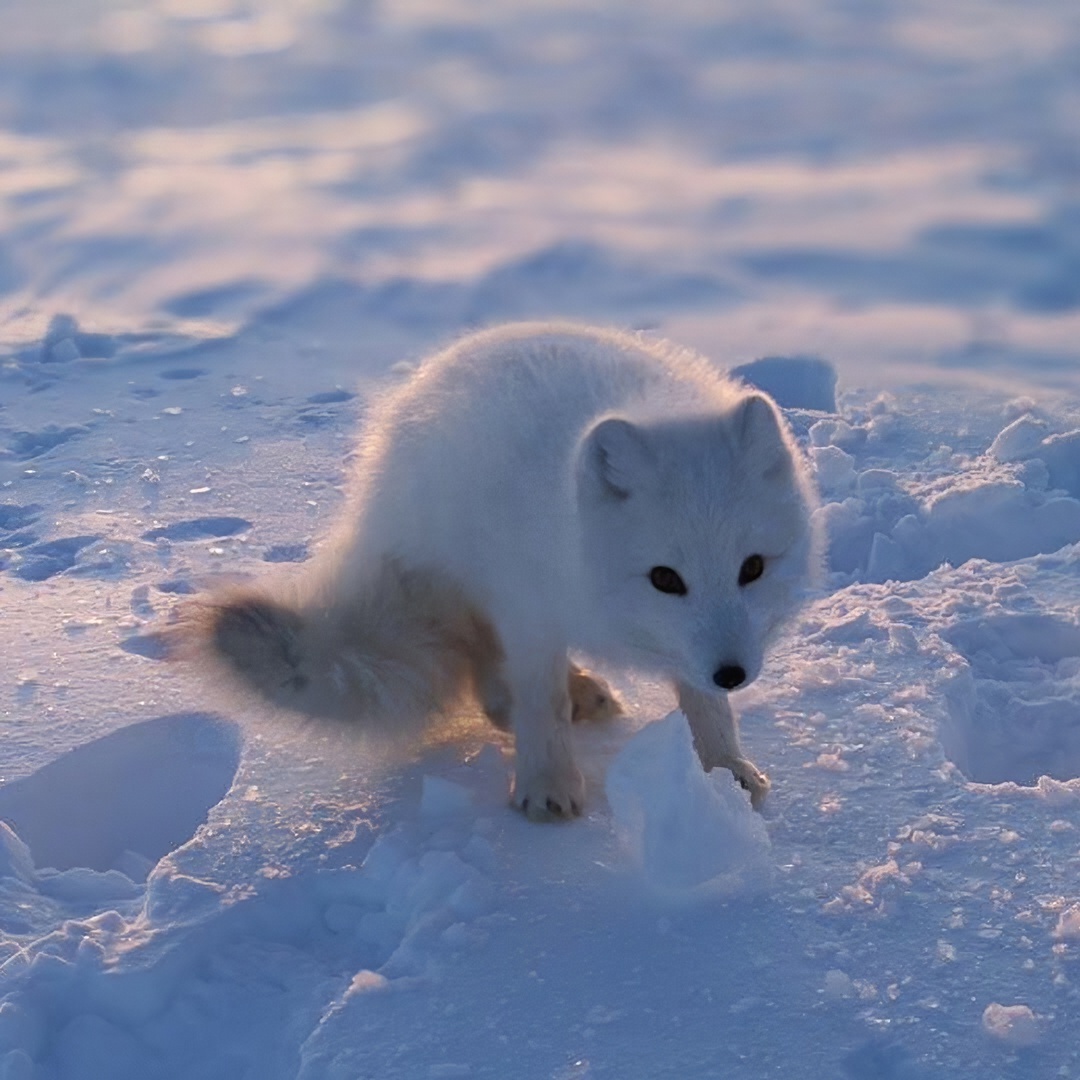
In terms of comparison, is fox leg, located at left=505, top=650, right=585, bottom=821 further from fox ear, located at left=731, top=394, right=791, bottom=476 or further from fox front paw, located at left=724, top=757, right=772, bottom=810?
fox ear, located at left=731, top=394, right=791, bottom=476

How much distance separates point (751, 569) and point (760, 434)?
232 millimetres

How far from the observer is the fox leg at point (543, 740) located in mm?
2717

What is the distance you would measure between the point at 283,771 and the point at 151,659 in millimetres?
605

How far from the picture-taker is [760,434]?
247cm

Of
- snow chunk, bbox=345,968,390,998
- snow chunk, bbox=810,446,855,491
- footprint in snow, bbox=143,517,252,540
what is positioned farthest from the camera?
snow chunk, bbox=810,446,855,491

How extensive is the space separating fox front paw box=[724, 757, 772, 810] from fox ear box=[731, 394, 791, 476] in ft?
1.99

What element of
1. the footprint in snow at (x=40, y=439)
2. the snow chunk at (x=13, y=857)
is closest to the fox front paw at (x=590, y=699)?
the snow chunk at (x=13, y=857)

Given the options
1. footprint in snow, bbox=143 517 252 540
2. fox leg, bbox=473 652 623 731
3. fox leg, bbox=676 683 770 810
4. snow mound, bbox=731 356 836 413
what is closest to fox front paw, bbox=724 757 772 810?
fox leg, bbox=676 683 770 810

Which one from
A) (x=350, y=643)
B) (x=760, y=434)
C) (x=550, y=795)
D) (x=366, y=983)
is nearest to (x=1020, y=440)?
(x=760, y=434)

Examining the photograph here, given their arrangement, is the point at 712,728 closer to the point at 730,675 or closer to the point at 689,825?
the point at 689,825

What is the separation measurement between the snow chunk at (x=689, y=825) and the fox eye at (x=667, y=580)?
254 millimetres

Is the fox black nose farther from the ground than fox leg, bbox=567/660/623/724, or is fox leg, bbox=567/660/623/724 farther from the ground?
the fox black nose

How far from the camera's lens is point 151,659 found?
3297 millimetres

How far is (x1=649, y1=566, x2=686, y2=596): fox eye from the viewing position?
2422 millimetres
